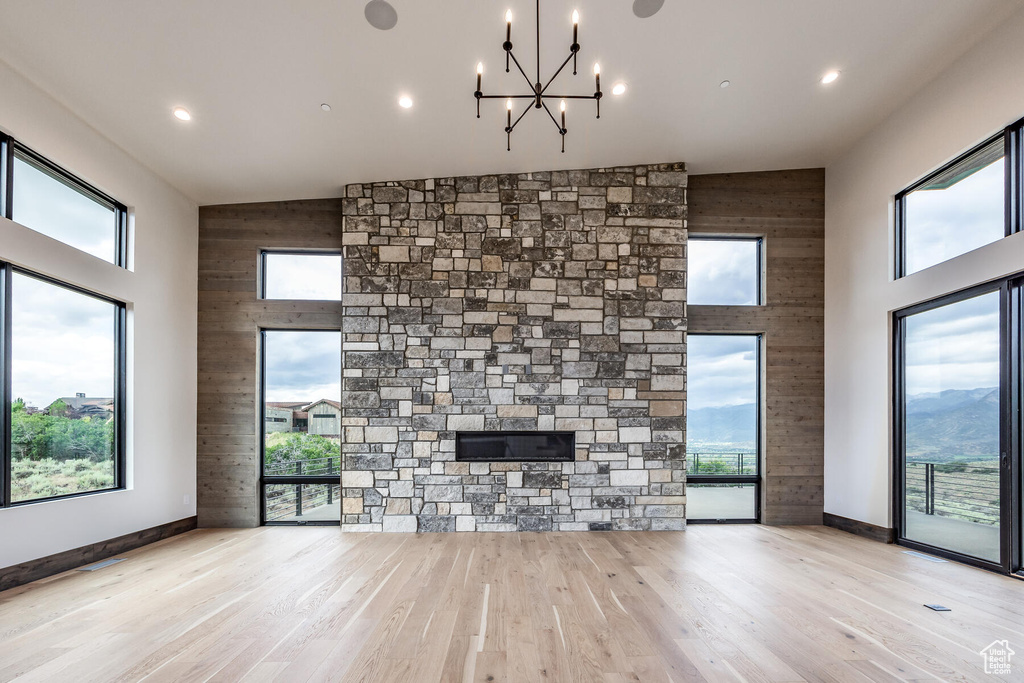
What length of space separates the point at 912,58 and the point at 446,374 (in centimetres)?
482

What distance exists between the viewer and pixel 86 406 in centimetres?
431

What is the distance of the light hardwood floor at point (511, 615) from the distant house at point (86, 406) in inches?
47.8

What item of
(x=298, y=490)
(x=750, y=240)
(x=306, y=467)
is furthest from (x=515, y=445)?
(x=750, y=240)

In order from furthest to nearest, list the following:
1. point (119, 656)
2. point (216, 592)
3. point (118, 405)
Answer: point (118, 405) → point (216, 592) → point (119, 656)

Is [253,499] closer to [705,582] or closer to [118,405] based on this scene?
[118,405]

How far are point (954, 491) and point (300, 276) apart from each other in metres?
6.52

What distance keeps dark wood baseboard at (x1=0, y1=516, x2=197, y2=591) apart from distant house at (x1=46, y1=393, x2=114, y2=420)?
1033mm

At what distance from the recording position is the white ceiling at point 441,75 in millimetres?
3424

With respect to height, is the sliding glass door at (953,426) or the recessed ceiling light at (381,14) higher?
the recessed ceiling light at (381,14)

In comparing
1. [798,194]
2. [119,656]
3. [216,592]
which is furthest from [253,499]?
[798,194]

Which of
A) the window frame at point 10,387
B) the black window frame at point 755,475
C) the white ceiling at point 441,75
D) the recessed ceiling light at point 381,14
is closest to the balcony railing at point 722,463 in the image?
the black window frame at point 755,475

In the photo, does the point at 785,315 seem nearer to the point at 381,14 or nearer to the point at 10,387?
the point at 381,14

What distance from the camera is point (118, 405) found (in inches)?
185

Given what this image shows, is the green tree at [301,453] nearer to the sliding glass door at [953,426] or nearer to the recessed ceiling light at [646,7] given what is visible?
the recessed ceiling light at [646,7]
